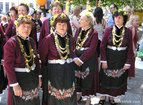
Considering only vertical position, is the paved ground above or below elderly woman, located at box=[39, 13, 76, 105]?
below

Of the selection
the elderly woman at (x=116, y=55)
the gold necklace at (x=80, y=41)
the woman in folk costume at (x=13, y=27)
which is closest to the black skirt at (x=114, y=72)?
the elderly woman at (x=116, y=55)

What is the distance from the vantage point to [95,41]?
3.29 meters

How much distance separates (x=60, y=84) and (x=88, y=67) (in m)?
0.89

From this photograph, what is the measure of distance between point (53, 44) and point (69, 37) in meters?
0.31

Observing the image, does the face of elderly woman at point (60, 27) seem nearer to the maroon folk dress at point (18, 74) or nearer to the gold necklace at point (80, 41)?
the maroon folk dress at point (18, 74)

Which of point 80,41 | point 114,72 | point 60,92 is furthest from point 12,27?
point 114,72

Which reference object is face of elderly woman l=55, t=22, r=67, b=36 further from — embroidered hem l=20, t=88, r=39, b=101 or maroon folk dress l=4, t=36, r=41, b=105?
embroidered hem l=20, t=88, r=39, b=101

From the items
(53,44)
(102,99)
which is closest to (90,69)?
Result: (102,99)

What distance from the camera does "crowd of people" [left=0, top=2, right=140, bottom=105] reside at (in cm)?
240

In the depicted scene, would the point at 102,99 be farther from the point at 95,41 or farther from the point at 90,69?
the point at 95,41

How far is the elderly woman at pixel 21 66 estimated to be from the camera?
229 cm

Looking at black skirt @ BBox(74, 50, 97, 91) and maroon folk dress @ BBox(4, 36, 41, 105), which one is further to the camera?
black skirt @ BBox(74, 50, 97, 91)

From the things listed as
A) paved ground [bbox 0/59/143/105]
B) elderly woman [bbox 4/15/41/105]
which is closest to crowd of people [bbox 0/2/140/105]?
elderly woman [bbox 4/15/41/105]

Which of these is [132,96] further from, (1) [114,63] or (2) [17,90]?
(2) [17,90]
